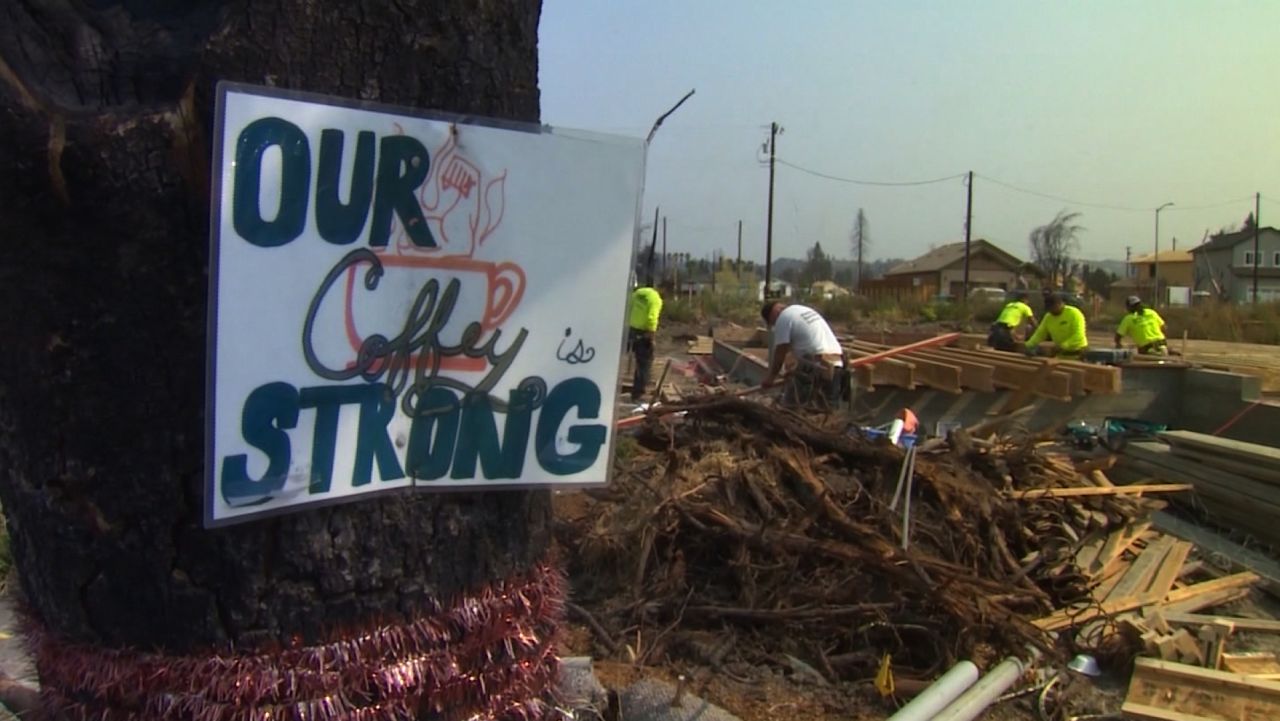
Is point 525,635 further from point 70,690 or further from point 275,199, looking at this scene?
point 275,199

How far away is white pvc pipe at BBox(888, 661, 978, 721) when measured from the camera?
3783mm

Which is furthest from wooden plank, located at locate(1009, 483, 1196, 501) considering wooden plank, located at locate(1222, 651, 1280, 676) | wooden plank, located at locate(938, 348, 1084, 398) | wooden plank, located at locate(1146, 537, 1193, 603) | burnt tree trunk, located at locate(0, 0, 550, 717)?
burnt tree trunk, located at locate(0, 0, 550, 717)

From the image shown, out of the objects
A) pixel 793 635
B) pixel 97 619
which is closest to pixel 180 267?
pixel 97 619

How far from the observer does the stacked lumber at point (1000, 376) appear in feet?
38.5

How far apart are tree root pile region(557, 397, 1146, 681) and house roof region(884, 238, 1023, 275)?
72789 millimetres

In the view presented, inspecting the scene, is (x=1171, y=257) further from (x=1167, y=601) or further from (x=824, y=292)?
(x=1167, y=601)

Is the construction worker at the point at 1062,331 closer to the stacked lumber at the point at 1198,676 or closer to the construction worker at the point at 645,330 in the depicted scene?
the construction worker at the point at 645,330

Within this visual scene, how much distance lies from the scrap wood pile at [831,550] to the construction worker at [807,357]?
9.43 ft

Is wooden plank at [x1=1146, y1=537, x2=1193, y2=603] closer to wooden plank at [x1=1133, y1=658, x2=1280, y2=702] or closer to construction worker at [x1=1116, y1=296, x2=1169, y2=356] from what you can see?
wooden plank at [x1=1133, y1=658, x2=1280, y2=702]

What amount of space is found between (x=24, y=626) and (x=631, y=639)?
3.67 m

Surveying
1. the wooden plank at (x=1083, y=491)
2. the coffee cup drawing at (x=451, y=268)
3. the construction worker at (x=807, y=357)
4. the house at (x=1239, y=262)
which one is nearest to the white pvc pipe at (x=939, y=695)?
the wooden plank at (x=1083, y=491)

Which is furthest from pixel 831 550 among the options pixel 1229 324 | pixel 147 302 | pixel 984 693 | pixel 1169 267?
pixel 1169 267

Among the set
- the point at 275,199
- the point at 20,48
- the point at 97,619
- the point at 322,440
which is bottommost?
the point at 97,619

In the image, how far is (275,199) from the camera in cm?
150
